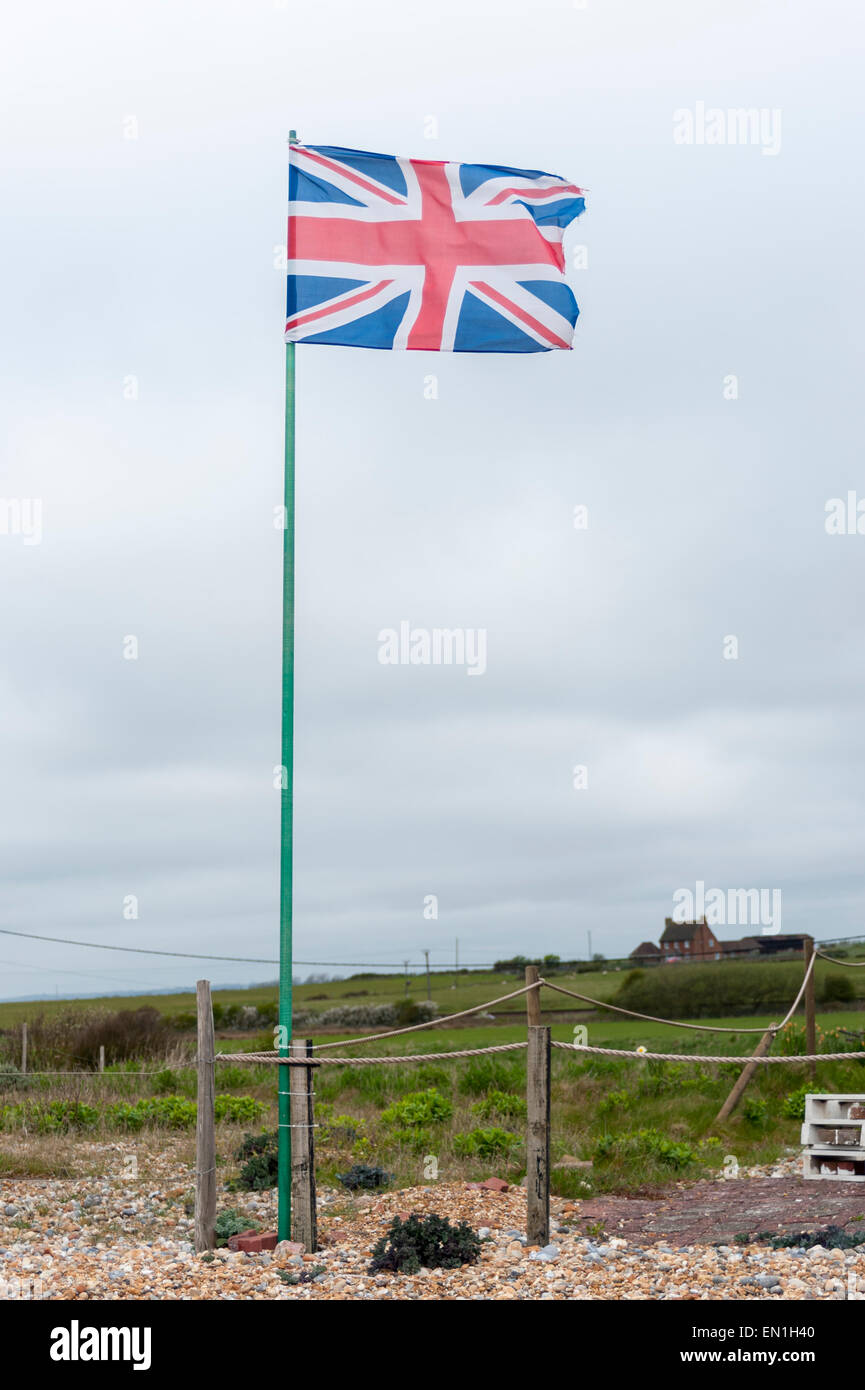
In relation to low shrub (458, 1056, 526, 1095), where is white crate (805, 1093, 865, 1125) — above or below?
above

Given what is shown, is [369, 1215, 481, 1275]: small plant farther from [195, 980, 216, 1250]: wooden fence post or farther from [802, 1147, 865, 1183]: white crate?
[802, 1147, 865, 1183]: white crate

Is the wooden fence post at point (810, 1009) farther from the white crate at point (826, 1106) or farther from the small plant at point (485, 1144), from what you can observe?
the small plant at point (485, 1144)

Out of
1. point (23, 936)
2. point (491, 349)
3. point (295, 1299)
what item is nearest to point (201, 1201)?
point (295, 1299)

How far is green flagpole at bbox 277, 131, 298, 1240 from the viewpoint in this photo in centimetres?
789

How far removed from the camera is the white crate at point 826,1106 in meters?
9.71

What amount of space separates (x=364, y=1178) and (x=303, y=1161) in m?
2.69

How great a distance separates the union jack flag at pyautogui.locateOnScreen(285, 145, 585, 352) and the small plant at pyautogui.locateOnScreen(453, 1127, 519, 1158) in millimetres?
7075

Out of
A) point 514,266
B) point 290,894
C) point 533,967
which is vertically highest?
point 514,266

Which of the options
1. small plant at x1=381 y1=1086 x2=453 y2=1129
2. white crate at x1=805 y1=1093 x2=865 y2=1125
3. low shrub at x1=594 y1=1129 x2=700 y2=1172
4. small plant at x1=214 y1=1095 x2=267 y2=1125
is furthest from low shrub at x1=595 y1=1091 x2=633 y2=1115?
white crate at x1=805 y1=1093 x2=865 y2=1125

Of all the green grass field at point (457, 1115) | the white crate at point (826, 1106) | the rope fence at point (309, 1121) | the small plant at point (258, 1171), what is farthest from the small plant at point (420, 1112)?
the rope fence at point (309, 1121)

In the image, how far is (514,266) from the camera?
8.98 metres

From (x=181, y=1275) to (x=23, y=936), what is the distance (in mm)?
12130
